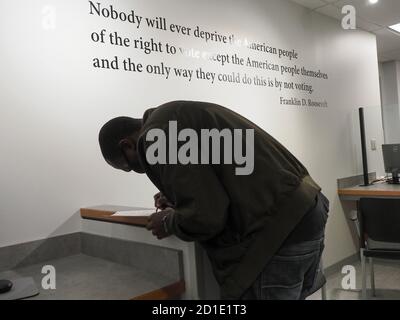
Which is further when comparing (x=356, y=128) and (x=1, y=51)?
(x=356, y=128)

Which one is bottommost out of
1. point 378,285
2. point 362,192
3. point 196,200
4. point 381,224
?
point 378,285

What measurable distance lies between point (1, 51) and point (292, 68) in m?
2.45

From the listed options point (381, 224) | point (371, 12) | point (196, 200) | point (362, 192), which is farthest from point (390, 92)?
point (196, 200)

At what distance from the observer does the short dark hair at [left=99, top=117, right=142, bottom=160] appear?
133 centimetres

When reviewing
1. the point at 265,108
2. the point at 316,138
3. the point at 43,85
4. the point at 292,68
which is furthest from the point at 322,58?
the point at 43,85

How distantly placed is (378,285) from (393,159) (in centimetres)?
133

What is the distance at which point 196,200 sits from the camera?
1.05m

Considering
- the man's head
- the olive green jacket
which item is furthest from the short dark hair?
the olive green jacket

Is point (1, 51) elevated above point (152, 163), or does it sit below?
above

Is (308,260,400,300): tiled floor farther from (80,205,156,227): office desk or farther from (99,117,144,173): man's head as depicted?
(99,117,144,173): man's head

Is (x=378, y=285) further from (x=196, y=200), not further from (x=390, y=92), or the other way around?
(x=390, y=92)
